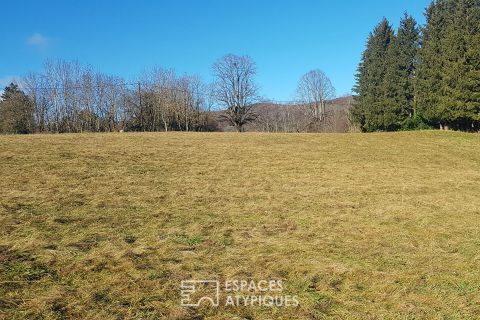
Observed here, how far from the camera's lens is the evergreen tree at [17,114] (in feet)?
143

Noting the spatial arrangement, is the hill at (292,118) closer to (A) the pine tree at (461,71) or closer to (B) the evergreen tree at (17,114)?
(A) the pine tree at (461,71)

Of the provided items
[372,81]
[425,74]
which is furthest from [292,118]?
[425,74]

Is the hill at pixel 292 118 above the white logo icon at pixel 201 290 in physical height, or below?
above

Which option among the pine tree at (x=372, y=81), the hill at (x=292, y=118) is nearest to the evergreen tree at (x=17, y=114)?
the hill at (x=292, y=118)

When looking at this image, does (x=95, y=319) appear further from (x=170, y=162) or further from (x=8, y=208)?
(x=170, y=162)

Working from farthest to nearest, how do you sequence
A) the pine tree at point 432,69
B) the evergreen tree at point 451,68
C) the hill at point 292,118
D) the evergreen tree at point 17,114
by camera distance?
the hill at point 292,118
the evergreen tree at point 17,114
the pine tree at point 432,69
the evergreen tree at point 451,68

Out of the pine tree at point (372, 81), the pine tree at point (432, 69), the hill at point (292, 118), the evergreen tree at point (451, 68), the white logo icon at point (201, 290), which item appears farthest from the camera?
the hill at point (292, 118)

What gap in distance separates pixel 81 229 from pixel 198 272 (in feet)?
8.28

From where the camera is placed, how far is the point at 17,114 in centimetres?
4500

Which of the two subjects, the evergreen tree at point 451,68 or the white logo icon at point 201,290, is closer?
the white logo icon at point 201,290

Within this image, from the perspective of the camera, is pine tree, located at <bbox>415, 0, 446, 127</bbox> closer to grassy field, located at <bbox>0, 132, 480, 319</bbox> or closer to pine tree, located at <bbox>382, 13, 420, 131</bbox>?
pine tree, located at <bbox>382, 13, 420, 131</bbox>

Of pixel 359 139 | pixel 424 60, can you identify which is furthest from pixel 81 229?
pixel 424 60

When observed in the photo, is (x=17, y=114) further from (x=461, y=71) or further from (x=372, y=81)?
(x=461, y=71)

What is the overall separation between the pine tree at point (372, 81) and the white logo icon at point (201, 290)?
154ft
